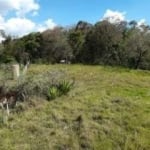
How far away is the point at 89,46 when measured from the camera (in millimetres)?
21500

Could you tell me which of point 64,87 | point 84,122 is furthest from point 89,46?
point 84,122

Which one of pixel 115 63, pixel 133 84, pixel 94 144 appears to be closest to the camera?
pixel 94 144

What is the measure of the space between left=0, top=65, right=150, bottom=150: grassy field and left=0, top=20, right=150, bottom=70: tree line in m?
7.72

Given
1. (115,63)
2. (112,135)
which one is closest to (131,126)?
(112,135)

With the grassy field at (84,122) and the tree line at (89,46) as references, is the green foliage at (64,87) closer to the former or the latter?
the grassy field at (84,122)

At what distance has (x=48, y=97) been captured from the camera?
399 inches

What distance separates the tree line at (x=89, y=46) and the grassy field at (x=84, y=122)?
7.72 metres

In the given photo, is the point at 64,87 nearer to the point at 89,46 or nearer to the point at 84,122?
the point at 84,122

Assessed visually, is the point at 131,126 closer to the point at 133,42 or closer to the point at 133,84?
the point at 133,84

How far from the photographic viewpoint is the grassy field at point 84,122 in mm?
7824

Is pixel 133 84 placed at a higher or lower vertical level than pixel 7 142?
higher

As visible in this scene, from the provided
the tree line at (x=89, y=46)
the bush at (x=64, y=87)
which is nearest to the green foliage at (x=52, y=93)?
the bush at (x=64, y=87)

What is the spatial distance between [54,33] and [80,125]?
1542cm

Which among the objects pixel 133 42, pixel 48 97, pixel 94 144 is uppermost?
pixel 133 42
